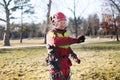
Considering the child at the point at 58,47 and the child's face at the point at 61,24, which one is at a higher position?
the child's face at the point at 61,24

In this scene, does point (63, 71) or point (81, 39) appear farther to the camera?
point (63, 71)

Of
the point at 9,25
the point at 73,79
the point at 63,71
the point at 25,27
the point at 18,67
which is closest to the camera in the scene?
the point at 63,71

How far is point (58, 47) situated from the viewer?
214 inches

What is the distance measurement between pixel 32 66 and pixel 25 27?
42897 mm

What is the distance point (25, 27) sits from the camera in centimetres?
5362

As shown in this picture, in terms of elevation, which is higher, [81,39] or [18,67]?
[81,39]

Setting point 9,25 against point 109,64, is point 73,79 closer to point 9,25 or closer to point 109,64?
point 109,64

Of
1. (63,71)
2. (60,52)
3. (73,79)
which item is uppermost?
(60,52)

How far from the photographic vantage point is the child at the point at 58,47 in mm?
5340

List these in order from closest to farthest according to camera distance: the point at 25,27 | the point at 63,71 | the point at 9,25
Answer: the point at 63,71 → the point at 9,25 → the point at 25,27

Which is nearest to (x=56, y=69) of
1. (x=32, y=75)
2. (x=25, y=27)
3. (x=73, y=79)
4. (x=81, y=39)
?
(x=81, y=39)

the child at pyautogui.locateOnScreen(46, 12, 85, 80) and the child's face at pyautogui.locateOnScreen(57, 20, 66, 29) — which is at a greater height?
the child's face at pyautogui.locateOnScreen(57, 20, 66, 29)

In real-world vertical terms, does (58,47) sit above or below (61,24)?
below

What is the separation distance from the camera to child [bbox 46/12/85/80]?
5.34 metres
